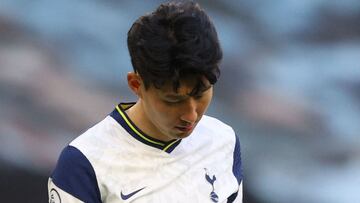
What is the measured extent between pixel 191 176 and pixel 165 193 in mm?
57

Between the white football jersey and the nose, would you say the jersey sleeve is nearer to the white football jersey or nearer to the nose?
the white football jersey

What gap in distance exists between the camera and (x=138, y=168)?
2.95ft

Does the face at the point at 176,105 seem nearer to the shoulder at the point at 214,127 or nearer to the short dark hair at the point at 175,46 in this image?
the short dark hair at the point at 175,46

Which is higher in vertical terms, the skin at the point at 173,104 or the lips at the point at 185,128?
the skin at the point at 173,104

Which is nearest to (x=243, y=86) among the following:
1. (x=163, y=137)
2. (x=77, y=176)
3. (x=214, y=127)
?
(x=214, y=127)

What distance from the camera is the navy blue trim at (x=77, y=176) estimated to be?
85 cm

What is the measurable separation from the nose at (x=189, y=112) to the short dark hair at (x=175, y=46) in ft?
0.09

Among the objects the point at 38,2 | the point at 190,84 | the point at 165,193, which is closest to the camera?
the point at 190,84

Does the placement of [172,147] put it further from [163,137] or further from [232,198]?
[232,198]

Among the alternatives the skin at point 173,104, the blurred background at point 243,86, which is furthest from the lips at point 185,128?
the blurred background at point 243,86

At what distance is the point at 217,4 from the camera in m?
1.52

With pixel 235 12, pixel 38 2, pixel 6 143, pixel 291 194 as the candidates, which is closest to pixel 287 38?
pixel 235 12

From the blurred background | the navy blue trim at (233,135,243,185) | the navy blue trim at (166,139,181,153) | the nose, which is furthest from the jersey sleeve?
the blurred background

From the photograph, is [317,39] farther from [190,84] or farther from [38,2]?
[190,84]
